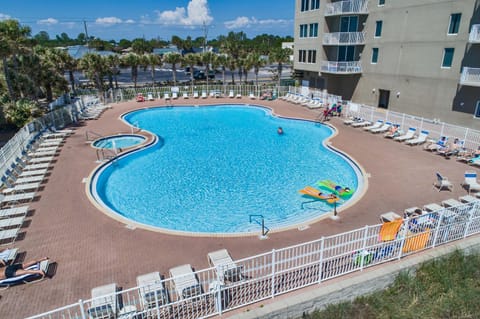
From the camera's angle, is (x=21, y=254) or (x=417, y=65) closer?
(x=21, y=254)

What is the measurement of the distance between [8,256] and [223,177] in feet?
32.7

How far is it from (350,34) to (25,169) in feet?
97.5

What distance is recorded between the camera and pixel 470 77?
814 inches

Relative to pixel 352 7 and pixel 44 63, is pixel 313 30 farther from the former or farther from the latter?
pixel 44 63

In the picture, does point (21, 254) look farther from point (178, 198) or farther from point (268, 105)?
point (268, 105)

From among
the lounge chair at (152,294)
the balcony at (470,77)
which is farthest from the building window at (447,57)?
the lounge chair at (152,294)

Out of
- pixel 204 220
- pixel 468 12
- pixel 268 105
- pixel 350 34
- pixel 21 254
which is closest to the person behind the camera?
pixel 21 254

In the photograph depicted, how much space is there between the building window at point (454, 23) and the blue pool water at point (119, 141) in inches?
954

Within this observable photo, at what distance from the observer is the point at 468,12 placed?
2103cm

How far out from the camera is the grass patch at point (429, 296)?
7.65 metres

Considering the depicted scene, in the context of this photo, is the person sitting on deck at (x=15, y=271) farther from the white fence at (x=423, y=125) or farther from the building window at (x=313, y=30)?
the building window at (x=313, y=30)

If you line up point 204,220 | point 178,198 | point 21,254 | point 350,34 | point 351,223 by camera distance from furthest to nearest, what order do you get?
1. point 350,34
2. point 178,198
3. point 204,220
4. point 351,223
5. point 21,254

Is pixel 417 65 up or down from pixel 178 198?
up

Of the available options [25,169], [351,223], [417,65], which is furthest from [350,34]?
[25,169]
